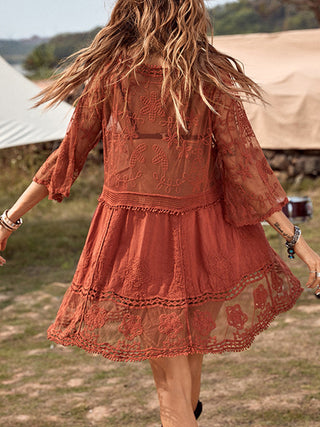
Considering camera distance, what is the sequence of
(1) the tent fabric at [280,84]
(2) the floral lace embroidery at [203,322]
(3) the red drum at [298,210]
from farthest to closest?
(1) the tent fabric at [280,84] < (3) the red drum at [298,210] < (2) the floral lace embroidery at [203,322]

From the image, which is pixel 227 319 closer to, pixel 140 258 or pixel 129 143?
pixel 140 258

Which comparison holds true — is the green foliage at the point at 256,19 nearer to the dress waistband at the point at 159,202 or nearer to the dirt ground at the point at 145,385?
the dirt ground at the point at 145,385

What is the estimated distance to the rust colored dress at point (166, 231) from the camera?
6.51 feet

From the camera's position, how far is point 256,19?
65.7 ft

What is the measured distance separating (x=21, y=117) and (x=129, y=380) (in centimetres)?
409

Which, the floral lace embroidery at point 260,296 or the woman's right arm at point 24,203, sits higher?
the woman's right arm at point 24,203

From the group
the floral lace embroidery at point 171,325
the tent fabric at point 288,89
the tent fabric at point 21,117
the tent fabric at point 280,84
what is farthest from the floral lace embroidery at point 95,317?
the tent fabric at point 288,89

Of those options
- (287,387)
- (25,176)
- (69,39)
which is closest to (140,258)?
(287,387)

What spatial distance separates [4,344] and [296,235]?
2.87m

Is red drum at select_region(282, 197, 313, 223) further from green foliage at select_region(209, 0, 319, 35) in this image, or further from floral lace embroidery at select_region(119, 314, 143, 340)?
green foliage at select_region(209, 0, 319, 35)

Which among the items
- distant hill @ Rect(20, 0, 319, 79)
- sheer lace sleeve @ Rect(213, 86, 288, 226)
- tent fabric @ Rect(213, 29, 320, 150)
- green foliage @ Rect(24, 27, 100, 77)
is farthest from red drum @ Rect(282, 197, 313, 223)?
green foliage @ Rect(24, 27, 100, 77)

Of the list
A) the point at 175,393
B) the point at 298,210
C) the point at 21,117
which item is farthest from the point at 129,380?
the point at 21,117

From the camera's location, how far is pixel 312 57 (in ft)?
29.6

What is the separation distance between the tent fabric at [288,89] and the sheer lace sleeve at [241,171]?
251 inches
